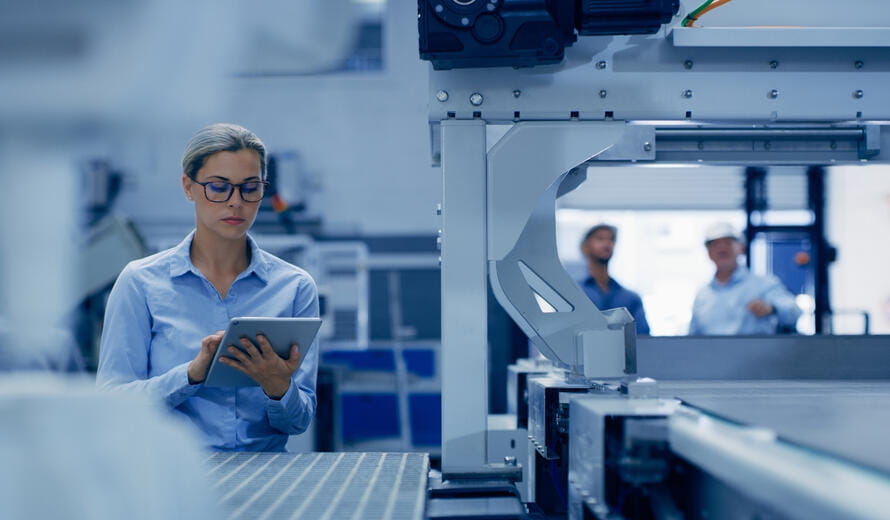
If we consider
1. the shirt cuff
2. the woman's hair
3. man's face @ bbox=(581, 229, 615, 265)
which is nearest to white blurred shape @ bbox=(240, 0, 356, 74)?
man's face @ bbox=(581, 229, 615, 265)

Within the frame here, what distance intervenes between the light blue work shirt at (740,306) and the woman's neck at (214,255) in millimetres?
3604

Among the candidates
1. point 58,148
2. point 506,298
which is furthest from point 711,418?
point 58,148

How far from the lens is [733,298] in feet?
15.2

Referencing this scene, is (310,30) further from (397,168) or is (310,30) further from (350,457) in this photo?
(350,457)

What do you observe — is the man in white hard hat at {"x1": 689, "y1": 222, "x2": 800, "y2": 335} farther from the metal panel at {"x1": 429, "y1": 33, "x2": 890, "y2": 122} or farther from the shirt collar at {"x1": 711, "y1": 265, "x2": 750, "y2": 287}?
the metal panel at {"x1": 429, "y1": 33, "x2": 890, "y2": 122}

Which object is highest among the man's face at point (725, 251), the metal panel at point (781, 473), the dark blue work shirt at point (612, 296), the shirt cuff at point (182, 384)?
the man's face at point (725, 251)

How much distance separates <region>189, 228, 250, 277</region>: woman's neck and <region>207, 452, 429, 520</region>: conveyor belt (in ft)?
1.72

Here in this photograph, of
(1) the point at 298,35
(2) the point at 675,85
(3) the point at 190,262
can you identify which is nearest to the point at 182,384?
(3) the point at 190,262

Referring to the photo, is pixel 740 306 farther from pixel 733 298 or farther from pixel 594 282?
pixel 594 282

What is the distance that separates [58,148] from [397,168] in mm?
3248

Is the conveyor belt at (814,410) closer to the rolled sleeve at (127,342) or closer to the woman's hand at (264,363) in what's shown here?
the woman's hand at (264,363)

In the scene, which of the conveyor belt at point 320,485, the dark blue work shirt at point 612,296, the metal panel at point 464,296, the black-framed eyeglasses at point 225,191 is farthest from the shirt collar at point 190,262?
the dark blue work shirt at point 612,296

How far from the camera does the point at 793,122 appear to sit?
138 cm

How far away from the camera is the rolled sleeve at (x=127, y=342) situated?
155 centimetres
